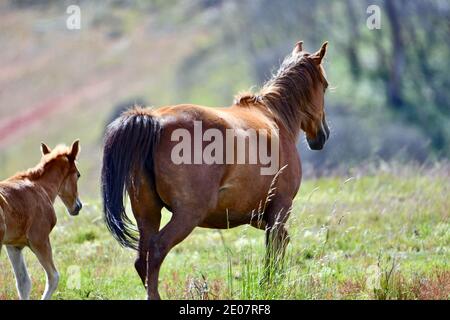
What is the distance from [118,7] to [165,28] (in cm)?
267

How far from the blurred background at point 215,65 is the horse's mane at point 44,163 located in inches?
712

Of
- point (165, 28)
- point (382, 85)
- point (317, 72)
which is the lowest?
point (317, 72)

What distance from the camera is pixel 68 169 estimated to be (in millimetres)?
9773

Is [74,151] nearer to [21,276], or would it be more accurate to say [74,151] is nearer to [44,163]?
[44,163]

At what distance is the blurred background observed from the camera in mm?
31625

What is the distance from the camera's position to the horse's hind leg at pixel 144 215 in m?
7.83

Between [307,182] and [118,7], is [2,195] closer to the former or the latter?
[307,182]

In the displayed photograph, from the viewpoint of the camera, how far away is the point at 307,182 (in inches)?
629

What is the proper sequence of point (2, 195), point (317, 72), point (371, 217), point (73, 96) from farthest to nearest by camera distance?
point (73, 96)
point (371, 217)
point (317, 72)
point (2, 195)

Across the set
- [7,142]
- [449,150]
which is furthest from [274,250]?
[7,142]

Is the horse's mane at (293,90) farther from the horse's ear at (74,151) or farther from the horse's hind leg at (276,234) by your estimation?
the horse's ear at (74,151)

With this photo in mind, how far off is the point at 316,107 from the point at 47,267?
3088 millimetres

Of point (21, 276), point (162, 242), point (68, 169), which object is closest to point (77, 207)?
point (68, 169)
